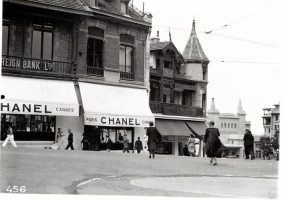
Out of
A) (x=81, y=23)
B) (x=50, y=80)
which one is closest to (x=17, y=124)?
(x=50, y=80)

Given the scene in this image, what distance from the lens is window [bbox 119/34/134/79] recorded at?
30.7 m

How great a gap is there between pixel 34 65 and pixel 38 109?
270 cm

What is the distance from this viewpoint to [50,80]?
26.0 meters

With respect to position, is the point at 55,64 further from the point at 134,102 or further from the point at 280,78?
the point at 280,78

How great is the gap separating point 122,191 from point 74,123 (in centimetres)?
1704

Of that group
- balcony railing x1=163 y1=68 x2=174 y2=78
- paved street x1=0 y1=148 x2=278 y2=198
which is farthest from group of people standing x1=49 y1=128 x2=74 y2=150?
balcony railing x1=163 y1=68 x2=174 y2=78

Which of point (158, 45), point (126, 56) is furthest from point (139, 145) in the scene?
point (158, 45)

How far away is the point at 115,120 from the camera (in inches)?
1109

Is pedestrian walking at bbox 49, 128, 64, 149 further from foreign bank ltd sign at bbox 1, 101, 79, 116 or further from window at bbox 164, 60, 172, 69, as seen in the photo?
window at bbox 164, 60, 172, 69

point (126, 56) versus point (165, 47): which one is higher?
point (165, 47)

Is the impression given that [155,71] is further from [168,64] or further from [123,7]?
[123,7]

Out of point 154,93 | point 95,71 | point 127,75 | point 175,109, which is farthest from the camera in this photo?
point 154,93

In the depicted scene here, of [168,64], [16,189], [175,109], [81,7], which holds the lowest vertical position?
[16,189]

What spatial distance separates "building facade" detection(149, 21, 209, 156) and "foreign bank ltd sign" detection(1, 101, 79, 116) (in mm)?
11121
